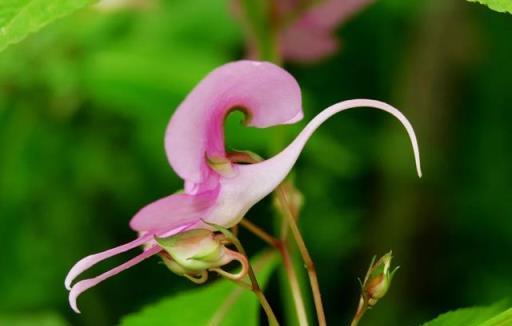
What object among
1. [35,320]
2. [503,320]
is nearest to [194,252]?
[503,320]

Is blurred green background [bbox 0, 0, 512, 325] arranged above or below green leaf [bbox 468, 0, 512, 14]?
below

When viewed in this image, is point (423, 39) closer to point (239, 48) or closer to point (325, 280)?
point (239, 48)

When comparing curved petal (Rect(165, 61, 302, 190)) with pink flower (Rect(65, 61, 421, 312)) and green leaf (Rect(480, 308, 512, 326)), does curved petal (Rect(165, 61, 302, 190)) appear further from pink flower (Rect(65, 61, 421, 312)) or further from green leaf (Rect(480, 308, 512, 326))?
green leaf (Rect(480, 308, 512, 326))

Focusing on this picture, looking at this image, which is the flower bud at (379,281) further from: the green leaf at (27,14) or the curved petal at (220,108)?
the green leaf at (27,14)

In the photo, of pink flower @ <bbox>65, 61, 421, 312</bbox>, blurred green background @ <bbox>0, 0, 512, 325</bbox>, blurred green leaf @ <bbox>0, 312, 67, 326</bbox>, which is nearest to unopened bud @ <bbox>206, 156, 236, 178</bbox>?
pink flower @ <bbox>65, 61, 421, 312</bbox>

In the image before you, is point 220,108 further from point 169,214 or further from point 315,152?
point 315,152

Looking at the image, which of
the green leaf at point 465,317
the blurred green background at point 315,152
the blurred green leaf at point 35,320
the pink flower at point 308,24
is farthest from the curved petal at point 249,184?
the blurred green background at point 315,152
